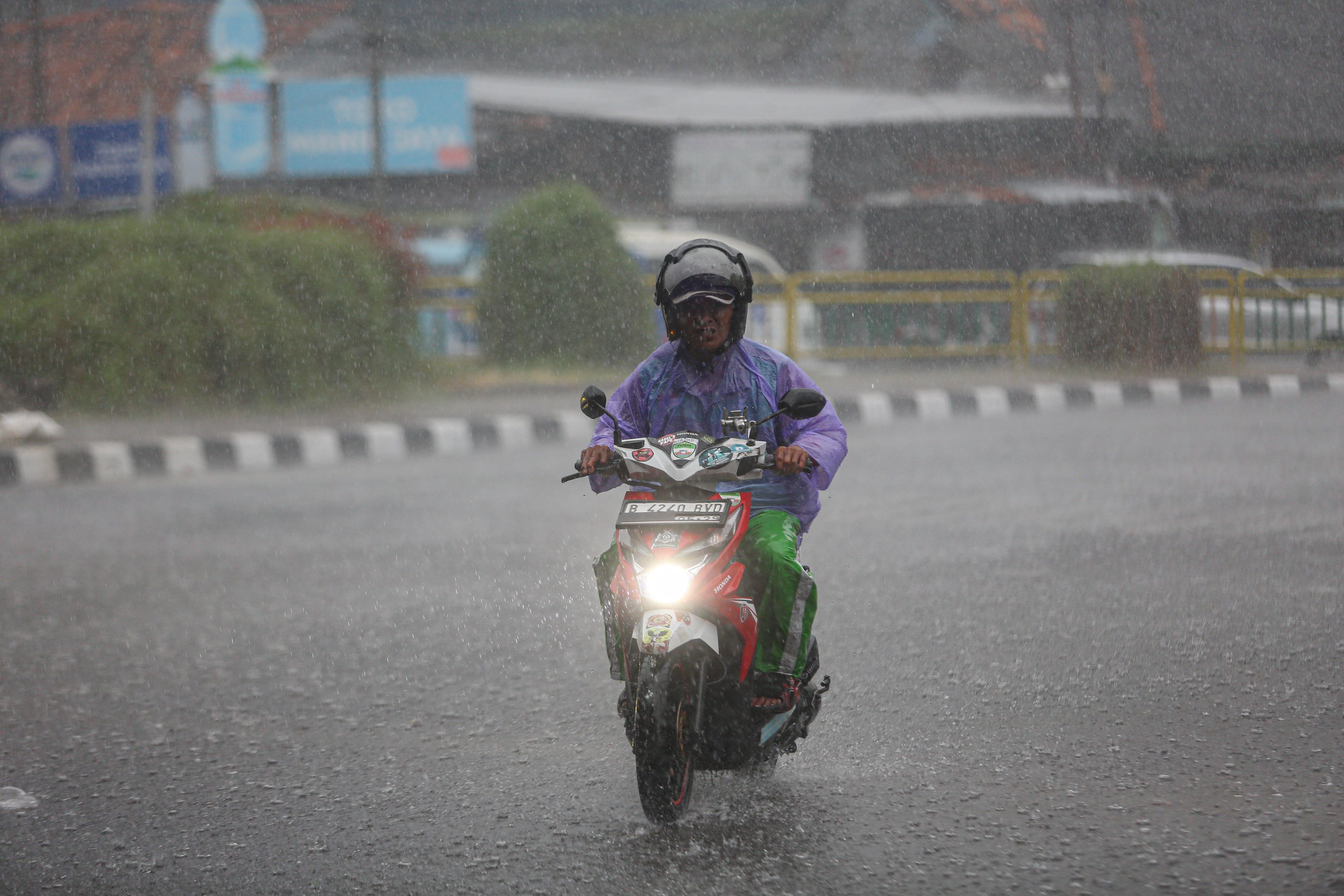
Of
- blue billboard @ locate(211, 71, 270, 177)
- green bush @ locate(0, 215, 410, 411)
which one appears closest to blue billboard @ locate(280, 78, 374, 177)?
blue billboard @ locate(211, 71, 270, 177)

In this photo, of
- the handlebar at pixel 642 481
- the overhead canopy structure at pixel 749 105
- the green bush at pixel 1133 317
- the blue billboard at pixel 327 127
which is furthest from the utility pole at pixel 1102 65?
the handlebar at pixel 642 481

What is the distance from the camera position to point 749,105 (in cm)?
3017

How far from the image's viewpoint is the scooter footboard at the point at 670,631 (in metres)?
3.20

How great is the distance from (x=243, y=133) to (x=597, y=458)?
31779 millimetres

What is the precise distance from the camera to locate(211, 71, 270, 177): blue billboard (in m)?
33.1

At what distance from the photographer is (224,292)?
13.8m

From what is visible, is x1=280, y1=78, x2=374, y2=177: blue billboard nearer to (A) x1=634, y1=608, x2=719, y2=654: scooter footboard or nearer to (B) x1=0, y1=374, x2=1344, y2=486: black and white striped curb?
(B) x1=0, y1=374, x2=1344, y2=486: black and white striped curb

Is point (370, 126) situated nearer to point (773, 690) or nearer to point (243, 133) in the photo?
point (243, 133)

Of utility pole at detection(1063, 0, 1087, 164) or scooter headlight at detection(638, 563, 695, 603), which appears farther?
utility pole at detection(1063, 0, 1087, 164)

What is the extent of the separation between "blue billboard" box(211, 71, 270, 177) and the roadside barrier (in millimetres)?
17852

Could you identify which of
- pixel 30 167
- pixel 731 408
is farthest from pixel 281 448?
pixel 30 167

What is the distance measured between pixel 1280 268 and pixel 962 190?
A: 596 centimetres

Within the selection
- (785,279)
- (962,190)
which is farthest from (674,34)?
(785,279)

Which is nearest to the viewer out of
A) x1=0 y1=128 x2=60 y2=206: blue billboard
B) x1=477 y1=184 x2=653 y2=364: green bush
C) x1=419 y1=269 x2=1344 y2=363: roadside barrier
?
x1=477 y1=184 x2=653 y2=364: green bush
